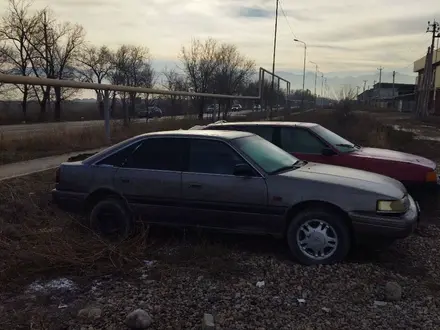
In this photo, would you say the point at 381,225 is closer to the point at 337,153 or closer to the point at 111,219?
the point at 337,153

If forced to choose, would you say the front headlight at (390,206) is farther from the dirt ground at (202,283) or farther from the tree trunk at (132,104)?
the tree trunk at (132,104)

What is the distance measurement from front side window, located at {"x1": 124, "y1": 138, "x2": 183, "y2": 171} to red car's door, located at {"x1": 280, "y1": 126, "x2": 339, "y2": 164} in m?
2.64

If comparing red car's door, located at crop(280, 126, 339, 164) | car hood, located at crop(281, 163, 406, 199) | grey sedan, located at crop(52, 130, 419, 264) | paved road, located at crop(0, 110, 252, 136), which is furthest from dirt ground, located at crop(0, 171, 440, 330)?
paved road, located at crop(0, 110, 252, 136)

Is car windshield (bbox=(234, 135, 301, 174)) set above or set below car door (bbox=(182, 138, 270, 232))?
above

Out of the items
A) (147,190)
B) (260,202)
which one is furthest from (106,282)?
(260,202)

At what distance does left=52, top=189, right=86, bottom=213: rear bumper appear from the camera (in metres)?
5.88

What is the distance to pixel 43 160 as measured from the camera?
37.9ft

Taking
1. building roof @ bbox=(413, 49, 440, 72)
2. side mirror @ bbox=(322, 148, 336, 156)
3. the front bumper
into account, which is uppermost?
building roof @ bbox=(413, 49, 440, 72)

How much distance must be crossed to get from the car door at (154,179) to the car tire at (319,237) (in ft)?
4.55

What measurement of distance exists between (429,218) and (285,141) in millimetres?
2482

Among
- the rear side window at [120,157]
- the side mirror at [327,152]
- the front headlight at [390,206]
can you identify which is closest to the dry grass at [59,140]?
the rear side window at [120,157]

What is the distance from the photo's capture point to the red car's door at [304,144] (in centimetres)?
765

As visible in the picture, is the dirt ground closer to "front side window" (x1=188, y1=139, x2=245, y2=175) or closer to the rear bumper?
the rear bumper

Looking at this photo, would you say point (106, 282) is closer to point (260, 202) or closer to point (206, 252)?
point (206, 252)
